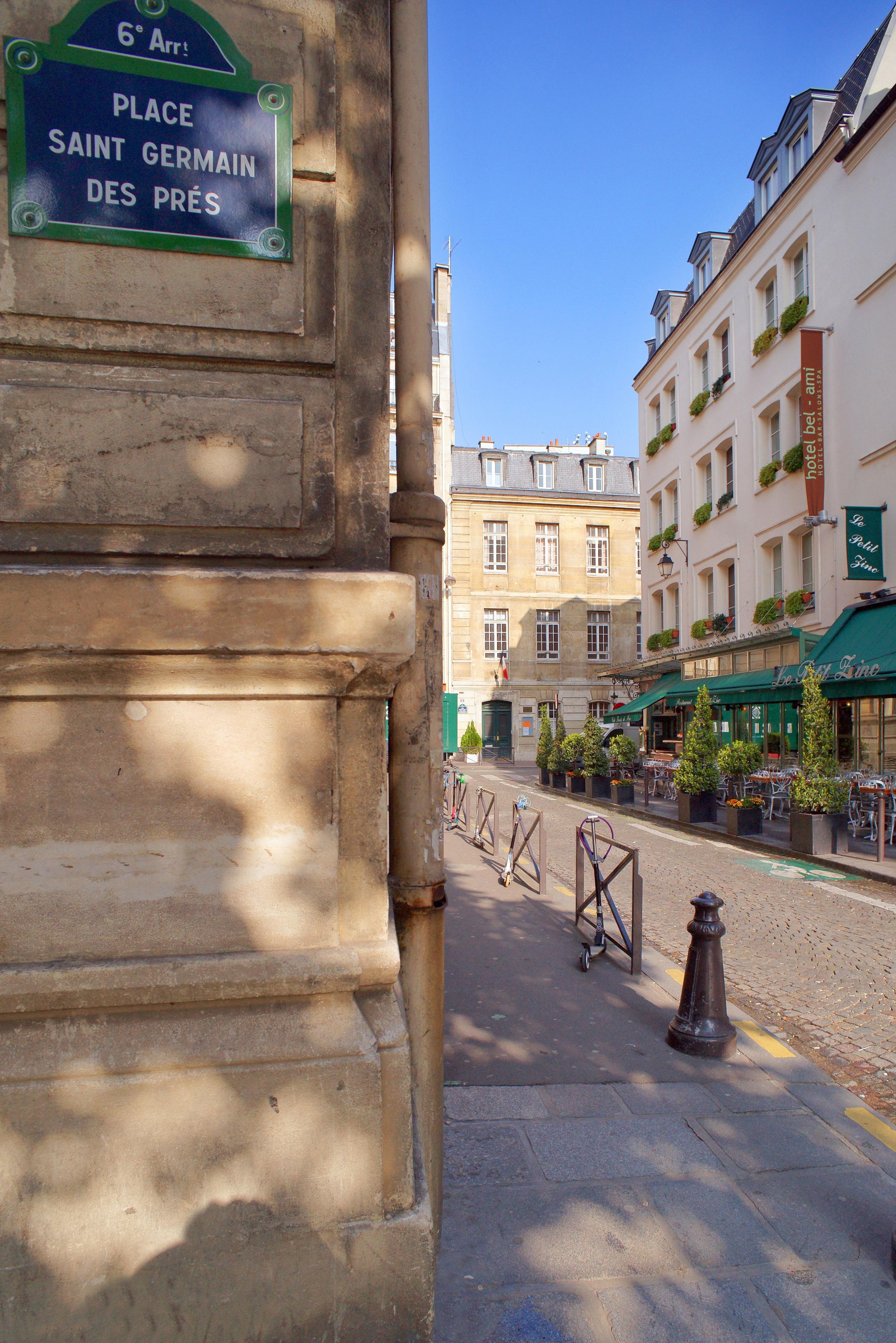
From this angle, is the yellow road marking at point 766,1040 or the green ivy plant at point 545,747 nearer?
the yellow road marking at point 766,1040

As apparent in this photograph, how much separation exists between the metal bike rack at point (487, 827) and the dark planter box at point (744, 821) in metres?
3.78

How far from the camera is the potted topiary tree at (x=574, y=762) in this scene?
21.5 m

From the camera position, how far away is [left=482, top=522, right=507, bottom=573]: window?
135 feet

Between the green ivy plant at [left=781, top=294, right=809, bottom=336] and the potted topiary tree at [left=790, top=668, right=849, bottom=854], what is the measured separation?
33.4ft

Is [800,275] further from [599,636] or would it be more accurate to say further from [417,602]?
[599,636]

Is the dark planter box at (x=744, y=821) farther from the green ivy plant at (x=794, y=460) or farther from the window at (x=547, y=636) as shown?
the window at (x=547, y=636)

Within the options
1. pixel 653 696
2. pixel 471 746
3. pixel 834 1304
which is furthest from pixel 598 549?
pixel 834 1304

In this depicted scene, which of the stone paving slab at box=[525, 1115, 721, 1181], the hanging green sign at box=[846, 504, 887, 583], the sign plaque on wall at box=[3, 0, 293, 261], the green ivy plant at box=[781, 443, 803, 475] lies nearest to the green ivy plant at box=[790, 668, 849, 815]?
the hanging green sign at box=[846, 504, 887, 583]

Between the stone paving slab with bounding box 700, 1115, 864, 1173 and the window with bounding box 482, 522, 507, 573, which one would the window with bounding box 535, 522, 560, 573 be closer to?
the window with bounding box 482, 522, 507, 573

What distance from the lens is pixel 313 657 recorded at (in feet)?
6.53

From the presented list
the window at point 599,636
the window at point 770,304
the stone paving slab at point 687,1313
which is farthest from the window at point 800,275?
the window at point 599,636

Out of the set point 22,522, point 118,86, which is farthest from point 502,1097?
point 118,86

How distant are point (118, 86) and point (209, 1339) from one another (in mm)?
3092

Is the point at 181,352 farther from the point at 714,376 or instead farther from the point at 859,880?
the point at 714,376
